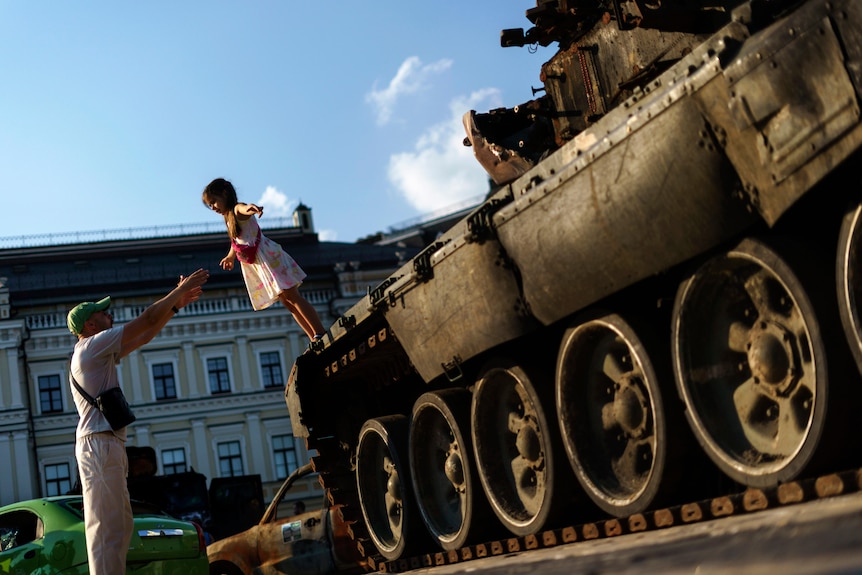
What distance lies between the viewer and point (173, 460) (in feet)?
149

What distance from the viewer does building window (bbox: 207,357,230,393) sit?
46.3 m

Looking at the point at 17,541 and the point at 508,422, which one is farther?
the point at 17,541

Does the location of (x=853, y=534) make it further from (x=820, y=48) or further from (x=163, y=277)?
(x=163, y=277)

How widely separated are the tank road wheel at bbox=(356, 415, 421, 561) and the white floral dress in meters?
1.27

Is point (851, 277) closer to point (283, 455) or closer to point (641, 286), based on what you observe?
point (641, 286)

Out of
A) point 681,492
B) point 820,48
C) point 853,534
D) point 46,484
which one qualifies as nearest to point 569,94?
point 681,492

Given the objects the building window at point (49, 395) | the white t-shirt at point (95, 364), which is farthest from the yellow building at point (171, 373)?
the white t-shirt at point (95, 364)

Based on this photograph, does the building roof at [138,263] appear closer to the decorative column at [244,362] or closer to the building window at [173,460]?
the decorative column at [244,362]

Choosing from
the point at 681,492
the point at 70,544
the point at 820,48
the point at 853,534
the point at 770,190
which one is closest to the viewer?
the point at 853,534

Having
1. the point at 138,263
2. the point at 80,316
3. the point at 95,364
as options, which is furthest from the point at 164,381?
the point at 95,364

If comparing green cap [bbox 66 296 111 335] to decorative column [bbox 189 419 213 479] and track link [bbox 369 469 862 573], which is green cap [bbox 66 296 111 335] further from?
decorative column [bbox 189 419 213 479]

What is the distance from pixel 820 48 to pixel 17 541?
26.6 ft

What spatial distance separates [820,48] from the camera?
4332 mm

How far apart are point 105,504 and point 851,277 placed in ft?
13.4
